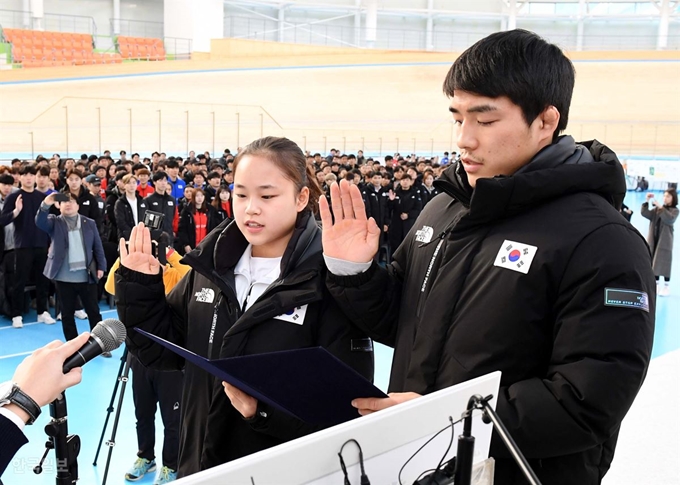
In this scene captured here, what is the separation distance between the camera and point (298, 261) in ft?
6.50

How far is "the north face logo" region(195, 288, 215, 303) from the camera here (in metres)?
2.00

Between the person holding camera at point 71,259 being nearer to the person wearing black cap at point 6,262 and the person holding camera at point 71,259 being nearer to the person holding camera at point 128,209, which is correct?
the person wearing black cap at point 6,262

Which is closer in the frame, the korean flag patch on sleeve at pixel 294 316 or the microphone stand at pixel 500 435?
the microphone stand at pixel 500 435

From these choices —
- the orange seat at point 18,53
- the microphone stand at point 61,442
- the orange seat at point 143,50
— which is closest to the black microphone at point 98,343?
the microphone stand at point 61,442

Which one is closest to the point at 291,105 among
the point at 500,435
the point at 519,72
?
the point at 519,72

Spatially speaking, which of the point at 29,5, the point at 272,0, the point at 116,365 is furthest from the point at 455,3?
the point at 116,365

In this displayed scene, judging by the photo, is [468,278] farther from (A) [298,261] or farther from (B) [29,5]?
(B) [29,5]

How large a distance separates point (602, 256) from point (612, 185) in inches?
9.3

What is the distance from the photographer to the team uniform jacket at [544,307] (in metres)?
1.39

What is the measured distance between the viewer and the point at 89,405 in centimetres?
506

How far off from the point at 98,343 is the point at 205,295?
501 mm

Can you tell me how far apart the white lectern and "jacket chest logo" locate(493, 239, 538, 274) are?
1.38 feet

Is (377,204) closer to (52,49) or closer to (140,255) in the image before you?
(140,255)

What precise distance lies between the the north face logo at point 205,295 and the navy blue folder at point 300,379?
53 cm
